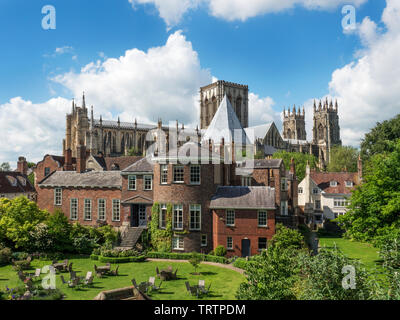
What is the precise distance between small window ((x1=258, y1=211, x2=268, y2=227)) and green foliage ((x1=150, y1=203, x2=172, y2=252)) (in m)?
8.83

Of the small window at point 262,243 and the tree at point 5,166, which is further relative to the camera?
the tree at point 5,166

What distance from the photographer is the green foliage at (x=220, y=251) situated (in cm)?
3173

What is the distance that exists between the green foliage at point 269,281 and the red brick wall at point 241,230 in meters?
15.4

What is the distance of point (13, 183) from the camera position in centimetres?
6119

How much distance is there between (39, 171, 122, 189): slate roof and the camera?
39.3 m

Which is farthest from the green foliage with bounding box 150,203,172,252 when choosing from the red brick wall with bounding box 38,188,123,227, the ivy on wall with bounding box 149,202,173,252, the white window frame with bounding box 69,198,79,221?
the white window frame with bounding box 69,198,79,221

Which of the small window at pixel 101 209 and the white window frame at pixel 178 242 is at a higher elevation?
the small window at pixel 101 209

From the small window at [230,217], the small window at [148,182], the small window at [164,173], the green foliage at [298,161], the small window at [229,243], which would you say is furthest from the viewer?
the green foliage at [298,161]

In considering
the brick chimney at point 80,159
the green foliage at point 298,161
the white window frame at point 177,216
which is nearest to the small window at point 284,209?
the white window frame at point 177,216

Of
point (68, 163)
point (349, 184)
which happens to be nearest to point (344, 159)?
point (349, 184)

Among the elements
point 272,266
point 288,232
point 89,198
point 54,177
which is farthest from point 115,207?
point 272,266

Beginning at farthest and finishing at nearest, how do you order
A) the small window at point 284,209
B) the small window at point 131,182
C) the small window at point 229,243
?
1. the small window at point 284,209
2. the small window at point 131,182
3. the small window at point 229,243

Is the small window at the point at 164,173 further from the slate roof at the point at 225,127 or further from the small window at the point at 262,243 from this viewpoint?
the slate roof at the point at 225,127
